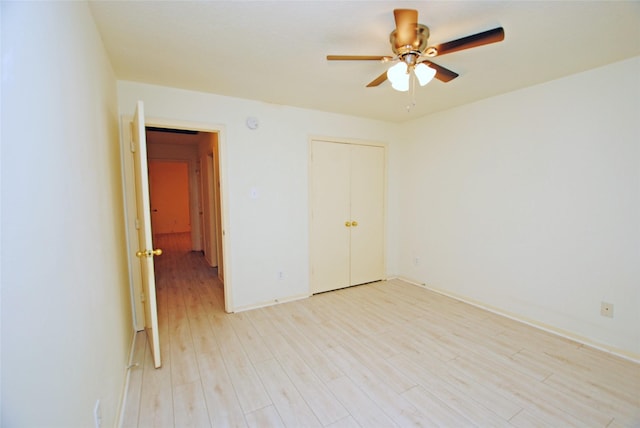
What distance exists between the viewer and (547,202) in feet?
8.76

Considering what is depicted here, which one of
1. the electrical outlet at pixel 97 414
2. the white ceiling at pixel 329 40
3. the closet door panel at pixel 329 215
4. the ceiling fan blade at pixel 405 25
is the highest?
the white ceiling at pixel 329 40

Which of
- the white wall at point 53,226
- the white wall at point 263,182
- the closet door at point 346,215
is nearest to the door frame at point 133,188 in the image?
the white wall at point 263,182

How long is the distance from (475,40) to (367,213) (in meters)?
2.68

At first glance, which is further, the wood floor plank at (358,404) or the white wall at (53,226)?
the wood floor plank at (358,404)

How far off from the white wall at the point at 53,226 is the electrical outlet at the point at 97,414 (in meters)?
0.03

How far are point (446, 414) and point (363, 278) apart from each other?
2375 millimetres

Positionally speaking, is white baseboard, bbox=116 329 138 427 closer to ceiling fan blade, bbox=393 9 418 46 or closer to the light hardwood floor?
the light hardwood floor

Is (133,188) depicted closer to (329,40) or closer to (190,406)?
(190,406)

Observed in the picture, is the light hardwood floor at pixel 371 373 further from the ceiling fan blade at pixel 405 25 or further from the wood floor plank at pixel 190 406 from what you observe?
the ceiling fan blade at pixel 405 25

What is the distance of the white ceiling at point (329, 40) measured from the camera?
155cm

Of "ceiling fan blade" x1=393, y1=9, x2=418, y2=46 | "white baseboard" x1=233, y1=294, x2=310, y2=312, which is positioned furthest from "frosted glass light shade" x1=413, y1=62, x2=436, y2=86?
"white baseboard" x1=233, y1=294, x2=310, y2=312

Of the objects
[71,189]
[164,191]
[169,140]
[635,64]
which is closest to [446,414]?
[71,189]

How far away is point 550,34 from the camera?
1798 mm

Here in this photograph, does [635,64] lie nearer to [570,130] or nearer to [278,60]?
[570,130]
